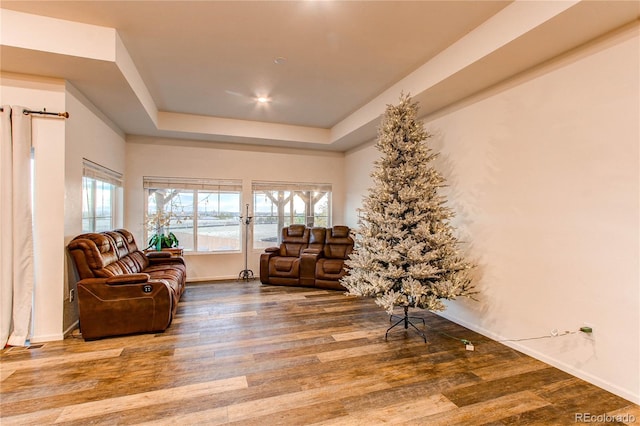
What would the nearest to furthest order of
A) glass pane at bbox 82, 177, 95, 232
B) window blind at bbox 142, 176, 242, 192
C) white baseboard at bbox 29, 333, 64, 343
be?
white baseboard at bbox 29, 333, 64, 343 < glass pane at bbox 82, 177, 95, 232 < window blind at bbox 142, 176, 242, 192

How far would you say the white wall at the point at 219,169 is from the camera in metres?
5.48

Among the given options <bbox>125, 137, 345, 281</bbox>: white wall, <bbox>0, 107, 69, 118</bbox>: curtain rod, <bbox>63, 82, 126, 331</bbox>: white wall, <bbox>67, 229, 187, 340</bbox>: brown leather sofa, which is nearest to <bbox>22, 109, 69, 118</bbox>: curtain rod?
<bbox>0, 107, 69, 118</bbox>: curtain rod

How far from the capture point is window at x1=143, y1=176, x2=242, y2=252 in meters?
5.64

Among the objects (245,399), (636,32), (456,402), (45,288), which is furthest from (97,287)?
(636,32)

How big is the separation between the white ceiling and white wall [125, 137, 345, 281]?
1.08 meters

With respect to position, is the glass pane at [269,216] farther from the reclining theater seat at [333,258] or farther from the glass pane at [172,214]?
the glass pane at [172,214]

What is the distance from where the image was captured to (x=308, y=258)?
5.46 m

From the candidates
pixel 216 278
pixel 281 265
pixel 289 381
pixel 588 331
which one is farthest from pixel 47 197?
pixel 588 331

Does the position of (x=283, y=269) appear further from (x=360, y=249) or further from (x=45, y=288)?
(x=45, y=288)

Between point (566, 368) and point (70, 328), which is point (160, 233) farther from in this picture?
point (566, 368)

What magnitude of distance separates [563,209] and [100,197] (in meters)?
5.64

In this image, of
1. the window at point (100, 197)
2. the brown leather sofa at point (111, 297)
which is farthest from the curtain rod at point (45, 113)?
the brown leather sofa at point (111, 297)

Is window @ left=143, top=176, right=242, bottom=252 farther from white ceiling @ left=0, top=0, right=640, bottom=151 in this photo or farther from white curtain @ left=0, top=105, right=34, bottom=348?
white curtain @ left=0, top=105, right=34, bottom=348

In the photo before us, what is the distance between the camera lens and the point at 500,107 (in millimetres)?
3188
